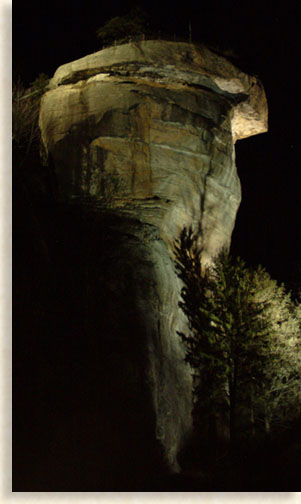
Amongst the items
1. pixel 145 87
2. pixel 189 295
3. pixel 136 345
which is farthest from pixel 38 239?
pixel 145 87

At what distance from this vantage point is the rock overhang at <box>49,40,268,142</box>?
14.3 metres

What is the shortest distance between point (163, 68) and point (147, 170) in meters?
2.61

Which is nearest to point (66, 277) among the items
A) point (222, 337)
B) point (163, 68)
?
point (222, 337)

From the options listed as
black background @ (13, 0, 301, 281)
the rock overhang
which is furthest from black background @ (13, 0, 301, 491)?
the rock overhang

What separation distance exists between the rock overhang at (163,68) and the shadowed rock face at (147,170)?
0.03 meters

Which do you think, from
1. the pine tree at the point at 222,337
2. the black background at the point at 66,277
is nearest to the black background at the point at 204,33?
the black background at the point at 66,277

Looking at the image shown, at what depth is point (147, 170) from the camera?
46.5 feet

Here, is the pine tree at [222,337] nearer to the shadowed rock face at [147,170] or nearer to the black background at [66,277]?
the shadowed rock face at [147,170]

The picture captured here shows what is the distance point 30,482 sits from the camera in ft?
28.9

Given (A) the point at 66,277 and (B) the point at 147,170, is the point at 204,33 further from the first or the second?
(A) the point at 66,277

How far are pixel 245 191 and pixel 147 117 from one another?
1935 cm

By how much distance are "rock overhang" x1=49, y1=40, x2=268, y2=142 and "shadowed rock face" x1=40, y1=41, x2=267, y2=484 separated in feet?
0.09

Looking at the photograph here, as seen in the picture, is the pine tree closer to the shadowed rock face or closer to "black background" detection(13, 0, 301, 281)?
the shadowed rock face

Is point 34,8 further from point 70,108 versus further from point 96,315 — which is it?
point 96,315
